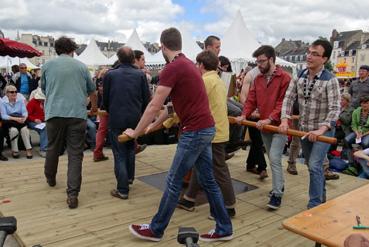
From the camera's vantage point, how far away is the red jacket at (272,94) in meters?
4.27

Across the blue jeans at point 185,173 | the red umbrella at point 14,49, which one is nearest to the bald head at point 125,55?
the blue jeans at point 185,173

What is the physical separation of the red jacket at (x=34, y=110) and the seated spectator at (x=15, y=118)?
0.15m

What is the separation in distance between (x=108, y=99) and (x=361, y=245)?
130 inches

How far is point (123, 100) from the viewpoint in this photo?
4277 millimetres

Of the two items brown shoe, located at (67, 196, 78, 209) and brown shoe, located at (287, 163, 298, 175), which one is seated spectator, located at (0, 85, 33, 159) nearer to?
brown shoe, located at (67, 196, 78, 209)

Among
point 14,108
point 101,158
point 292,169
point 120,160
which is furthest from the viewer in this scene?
point 14,108

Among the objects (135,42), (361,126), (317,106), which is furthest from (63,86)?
(135,42)

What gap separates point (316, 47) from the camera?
370 centimetres

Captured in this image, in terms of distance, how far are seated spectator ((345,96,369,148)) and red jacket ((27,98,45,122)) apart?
236 inches

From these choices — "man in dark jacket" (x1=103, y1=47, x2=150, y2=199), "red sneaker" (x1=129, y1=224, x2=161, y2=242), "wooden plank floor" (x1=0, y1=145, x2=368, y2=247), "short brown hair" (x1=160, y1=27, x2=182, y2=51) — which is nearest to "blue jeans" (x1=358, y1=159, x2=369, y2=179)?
"wooden plank floor" (x1=0, y1=145, x2=368, y2=247)

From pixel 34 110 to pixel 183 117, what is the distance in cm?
503

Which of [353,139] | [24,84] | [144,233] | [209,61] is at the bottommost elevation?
[144,233]

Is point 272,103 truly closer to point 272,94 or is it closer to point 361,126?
point 272,94

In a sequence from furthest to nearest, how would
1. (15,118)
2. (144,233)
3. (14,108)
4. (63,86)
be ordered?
(14,108) < (15,118) < (63,86) < (144,233)
